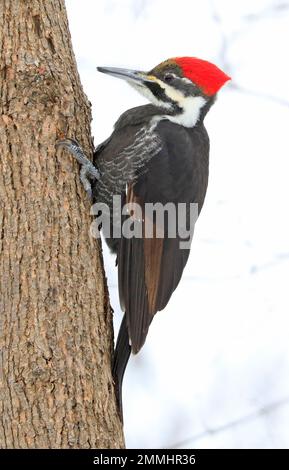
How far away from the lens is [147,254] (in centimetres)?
347

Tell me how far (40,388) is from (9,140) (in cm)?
102

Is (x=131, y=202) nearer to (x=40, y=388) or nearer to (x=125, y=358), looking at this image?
(x=125, y=358)

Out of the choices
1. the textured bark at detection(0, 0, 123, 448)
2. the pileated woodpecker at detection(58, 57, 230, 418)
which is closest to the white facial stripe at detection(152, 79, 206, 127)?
the pileated woodpecker at detection(58, 57, 230, 418)

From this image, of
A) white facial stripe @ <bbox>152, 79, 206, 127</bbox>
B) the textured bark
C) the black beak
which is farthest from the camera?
white facial stripe @ <bbox>152, 79, 206, 127</bbox>

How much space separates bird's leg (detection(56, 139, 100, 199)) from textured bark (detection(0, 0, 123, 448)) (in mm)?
37

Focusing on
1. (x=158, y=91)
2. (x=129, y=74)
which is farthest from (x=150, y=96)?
(x=129, y=74)

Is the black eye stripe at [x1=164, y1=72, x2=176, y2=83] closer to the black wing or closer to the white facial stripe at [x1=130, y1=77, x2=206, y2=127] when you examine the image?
the white facial stripe at [x1=130, y1=77, x2=206, y2=127]

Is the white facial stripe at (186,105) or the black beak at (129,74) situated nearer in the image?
the black beak at (129,74)

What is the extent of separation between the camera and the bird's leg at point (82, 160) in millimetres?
3066

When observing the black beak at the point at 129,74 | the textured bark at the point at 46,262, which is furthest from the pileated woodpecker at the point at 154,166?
the textured bark at the point at 46,262

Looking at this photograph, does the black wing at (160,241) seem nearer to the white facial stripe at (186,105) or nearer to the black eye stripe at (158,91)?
the white facial stripe at (186,105)

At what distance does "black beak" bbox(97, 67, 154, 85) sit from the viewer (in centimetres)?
371

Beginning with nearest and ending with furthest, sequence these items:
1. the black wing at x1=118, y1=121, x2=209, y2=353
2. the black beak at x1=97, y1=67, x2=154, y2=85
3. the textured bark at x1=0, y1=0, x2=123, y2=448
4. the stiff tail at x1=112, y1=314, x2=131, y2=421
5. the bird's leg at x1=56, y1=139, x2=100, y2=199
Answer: the textured bark at x1=0, y1=0, x2=123, y2=448
the stiff tail at x1=112, y1=314, x2=131, y2=421
the bird's leg at x1=56, y1=139, x2=100, y2=199
the black wing at x1=118, y1=121, x2=209, y2=353
the black beak at x1=97, y1=67, x2=154, y2=85
